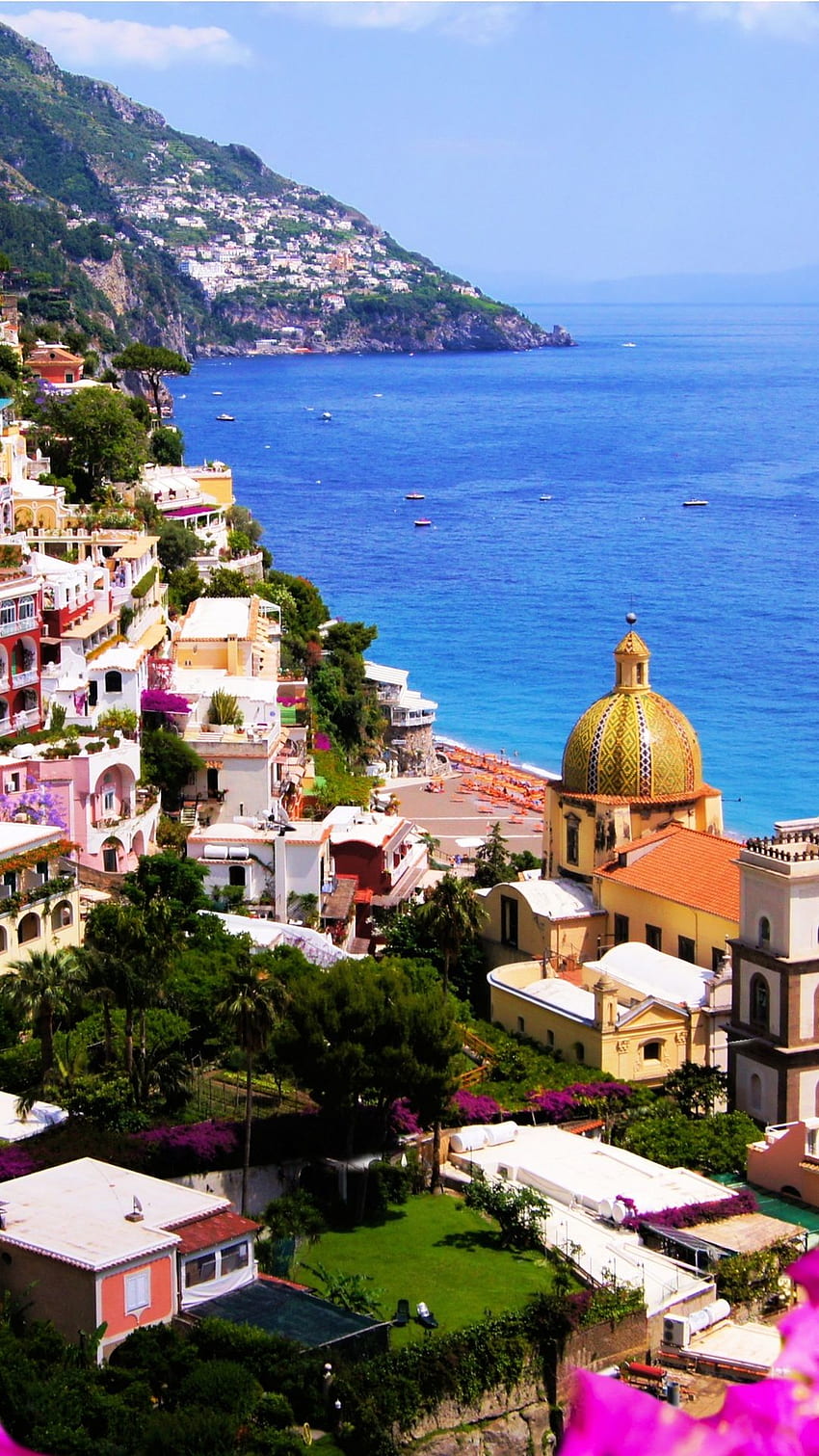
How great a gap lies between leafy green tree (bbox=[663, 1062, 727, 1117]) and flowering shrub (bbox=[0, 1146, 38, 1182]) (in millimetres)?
9818

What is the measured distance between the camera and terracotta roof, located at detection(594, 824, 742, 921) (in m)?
30.7

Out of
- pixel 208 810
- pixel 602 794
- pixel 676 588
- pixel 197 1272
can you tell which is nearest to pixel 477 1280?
pixel 197 1272

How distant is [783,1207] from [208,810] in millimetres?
17846

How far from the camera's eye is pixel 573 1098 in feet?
85.3

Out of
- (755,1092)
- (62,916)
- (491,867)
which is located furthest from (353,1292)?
(491,867)

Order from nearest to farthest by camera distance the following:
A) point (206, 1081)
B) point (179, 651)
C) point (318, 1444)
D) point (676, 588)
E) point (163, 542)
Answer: point (318, 1444)
point (206, 1081)
point (179, 651)
point (163, 542)
point (676, 588)

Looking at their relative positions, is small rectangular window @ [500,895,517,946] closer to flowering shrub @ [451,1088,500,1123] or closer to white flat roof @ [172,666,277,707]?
flowering shrub @ [451,1088,500,1123]

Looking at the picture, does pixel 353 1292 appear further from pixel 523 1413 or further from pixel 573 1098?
pixel 573 1098

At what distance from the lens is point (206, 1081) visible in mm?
24531

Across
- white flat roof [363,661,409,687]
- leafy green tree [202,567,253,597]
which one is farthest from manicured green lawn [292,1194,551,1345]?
white flat roof [363,661,409,687]

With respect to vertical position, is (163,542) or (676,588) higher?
(163,542)

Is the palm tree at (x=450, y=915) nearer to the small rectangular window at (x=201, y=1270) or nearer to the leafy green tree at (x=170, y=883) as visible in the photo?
the leafy green tree at (x=170, y=883)

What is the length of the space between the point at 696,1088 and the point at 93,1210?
10.6m

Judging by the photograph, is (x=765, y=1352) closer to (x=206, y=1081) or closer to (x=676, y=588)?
(x=206, y=1081)
